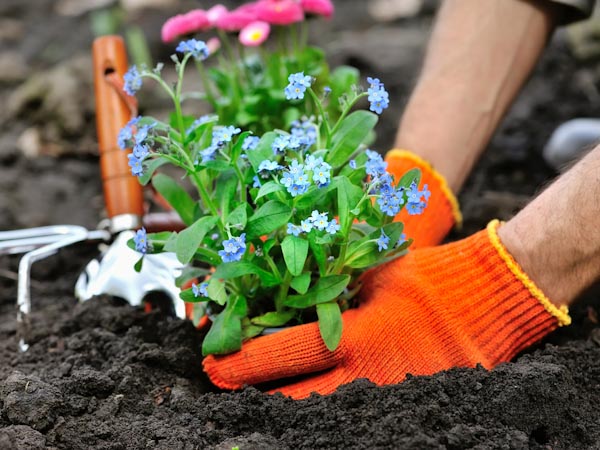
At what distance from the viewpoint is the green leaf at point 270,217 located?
4.55 feet

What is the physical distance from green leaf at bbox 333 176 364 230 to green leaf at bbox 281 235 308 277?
0.29 ft

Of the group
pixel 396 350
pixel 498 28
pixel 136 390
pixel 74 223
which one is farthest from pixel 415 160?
pixel 74 223

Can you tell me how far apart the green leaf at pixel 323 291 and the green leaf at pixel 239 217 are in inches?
7.6

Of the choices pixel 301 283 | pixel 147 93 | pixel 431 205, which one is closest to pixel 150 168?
pixel 301 283

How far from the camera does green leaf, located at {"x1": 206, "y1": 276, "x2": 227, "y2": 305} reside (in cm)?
143

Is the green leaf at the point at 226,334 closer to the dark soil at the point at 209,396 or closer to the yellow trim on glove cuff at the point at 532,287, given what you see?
the dark soil at the point at 209,396

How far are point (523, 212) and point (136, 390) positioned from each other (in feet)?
2.88

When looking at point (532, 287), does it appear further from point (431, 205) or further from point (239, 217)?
point (239, 217)

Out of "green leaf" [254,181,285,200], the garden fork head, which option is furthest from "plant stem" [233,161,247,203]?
the garden fork head

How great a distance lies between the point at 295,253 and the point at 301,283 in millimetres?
87

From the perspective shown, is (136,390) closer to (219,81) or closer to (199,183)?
(199,183)

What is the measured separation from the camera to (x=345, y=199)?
140cm

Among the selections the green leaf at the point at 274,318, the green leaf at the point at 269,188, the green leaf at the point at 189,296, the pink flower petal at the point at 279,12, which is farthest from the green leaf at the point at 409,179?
the pink flower petal at the point at 279,12

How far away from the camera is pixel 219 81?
229cm
